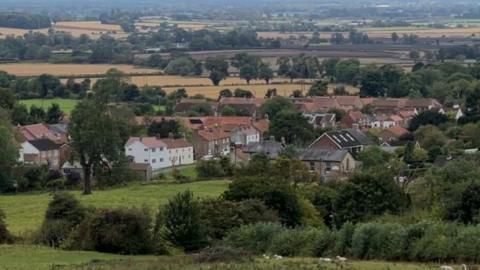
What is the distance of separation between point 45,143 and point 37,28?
116818 mm

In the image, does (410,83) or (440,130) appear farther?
(410,83)

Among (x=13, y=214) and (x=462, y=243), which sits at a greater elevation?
(x=462, y=243)

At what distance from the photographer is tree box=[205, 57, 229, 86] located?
87312mm

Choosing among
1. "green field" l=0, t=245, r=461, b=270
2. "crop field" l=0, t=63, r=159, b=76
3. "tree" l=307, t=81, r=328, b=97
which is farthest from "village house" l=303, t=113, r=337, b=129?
"green field" l=0, t=245, r=461, b=270

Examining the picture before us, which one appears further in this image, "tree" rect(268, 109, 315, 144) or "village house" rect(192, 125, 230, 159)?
"village house" rect(192, 125, 230, 159)

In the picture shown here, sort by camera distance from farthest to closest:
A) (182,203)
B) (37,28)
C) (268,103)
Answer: (37,28), (268,103), (182,203)

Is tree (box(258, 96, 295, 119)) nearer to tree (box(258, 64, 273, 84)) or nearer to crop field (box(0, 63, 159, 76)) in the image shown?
tree (box(258, 64, 273, 84))

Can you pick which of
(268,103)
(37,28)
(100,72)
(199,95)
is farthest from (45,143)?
(37,28)

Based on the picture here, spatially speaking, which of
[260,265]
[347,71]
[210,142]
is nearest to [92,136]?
[210,142]

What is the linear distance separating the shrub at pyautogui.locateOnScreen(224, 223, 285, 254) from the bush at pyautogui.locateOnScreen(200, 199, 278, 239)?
198 cm

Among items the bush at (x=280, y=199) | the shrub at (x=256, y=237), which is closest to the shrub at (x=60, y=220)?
the bush at (x=280, y=199)

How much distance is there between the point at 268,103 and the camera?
63.1 m

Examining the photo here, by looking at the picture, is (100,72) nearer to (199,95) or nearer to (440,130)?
(199,95)

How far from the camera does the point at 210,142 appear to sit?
54.4 m
